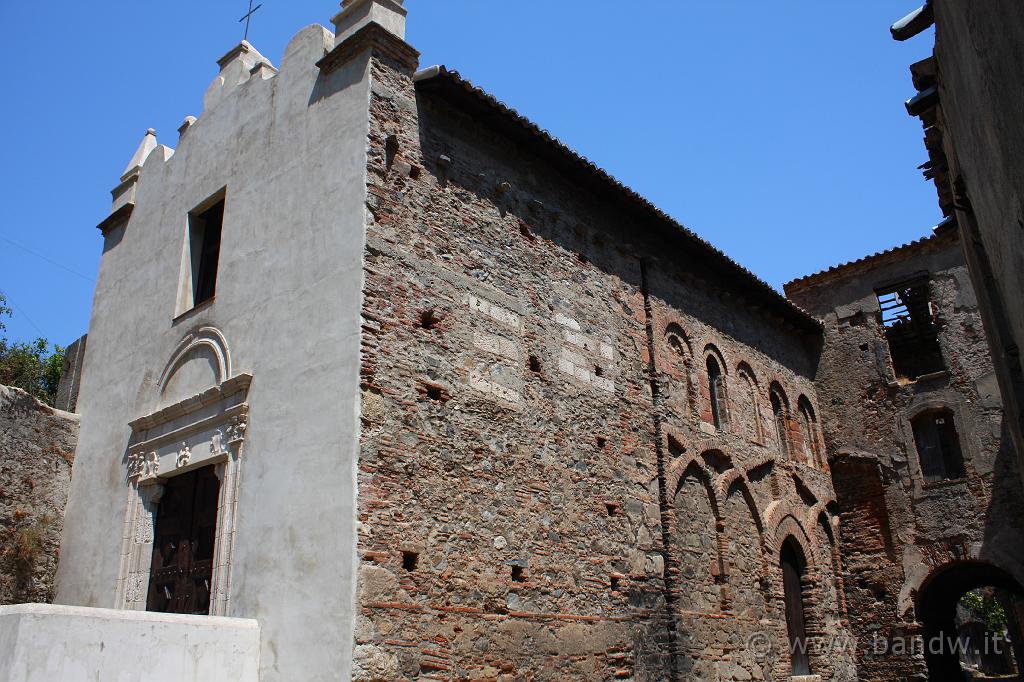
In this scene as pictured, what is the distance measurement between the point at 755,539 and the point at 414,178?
7.36 meters

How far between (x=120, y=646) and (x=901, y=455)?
12655 mm

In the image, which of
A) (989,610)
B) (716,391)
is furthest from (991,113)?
(989,610)

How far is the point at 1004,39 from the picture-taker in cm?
414

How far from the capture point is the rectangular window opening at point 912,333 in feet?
49.8

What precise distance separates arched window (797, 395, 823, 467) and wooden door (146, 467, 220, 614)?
1018cm

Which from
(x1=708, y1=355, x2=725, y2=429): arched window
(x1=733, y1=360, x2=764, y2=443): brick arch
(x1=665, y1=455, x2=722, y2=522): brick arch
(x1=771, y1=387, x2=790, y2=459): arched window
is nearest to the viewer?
(x1=665, y1=455, x2=722, y2=522): brick arch

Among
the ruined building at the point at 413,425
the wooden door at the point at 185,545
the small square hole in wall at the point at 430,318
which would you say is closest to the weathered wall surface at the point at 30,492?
the ruined building at the point at 413,425

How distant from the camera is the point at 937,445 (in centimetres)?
1412

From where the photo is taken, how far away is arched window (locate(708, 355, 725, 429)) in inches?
490

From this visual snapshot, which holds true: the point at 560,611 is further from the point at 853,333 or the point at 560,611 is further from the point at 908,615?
the point at 853,333

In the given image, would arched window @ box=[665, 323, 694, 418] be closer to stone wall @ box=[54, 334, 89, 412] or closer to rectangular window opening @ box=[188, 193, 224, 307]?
rectangular window opening @ box=[188, 193, 224, 307]

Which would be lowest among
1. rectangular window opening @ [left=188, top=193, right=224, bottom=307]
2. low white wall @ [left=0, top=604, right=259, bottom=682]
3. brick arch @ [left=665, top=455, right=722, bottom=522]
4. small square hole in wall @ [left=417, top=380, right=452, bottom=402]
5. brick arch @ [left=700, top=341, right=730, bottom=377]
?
low white wall @ [left=0, top=604, right=259, bottom=682]

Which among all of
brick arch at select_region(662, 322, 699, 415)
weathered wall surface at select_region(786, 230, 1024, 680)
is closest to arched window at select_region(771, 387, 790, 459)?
weathered wall surface at select_region(786, 230, 1024, 680)

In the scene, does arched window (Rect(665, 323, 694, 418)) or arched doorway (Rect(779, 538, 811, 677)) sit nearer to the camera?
arched window (Rect(665, 323, 694, 418))
